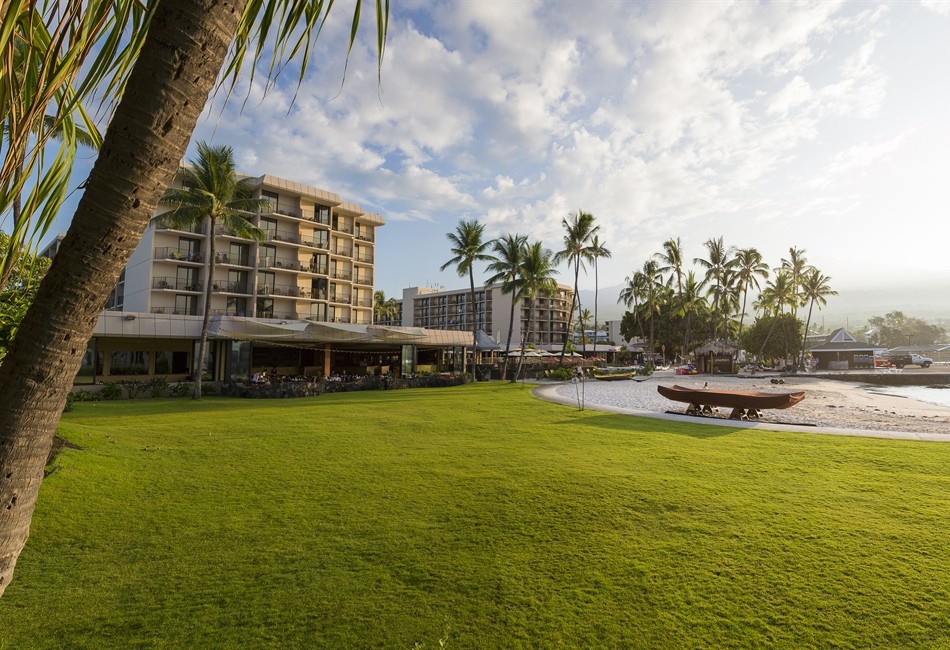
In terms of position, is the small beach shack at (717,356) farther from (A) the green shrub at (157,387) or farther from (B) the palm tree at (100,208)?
(B) the palm tree at (100,208)

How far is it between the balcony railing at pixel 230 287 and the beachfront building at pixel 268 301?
8cm

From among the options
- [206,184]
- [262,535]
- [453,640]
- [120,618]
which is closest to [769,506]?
[453,640]

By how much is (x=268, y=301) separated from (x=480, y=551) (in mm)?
39955

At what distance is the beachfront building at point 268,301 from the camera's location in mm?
24141

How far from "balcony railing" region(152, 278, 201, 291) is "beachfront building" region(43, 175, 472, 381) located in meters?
0.07

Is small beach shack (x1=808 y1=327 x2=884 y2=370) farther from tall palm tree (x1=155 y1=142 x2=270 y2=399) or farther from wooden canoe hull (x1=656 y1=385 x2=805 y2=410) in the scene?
tall palm tree (x1=155 y1=142 x2=270 y2=399)

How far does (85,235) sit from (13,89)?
51 cm

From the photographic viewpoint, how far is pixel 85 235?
57.5 inches

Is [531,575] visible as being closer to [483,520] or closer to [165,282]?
[483,520]

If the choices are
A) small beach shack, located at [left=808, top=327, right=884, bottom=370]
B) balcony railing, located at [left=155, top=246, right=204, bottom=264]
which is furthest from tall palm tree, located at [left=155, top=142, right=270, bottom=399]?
small beach shack, located at [left=808, top=327, right=884, bottom=370]

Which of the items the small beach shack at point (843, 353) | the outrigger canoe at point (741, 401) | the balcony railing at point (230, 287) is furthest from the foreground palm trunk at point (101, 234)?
the small beach shack at point (843, 353)

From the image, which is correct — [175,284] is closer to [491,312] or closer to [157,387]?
[157,387]

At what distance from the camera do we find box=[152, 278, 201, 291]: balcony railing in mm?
35688

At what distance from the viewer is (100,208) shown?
4.89 ft
